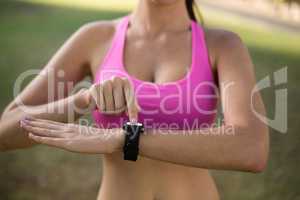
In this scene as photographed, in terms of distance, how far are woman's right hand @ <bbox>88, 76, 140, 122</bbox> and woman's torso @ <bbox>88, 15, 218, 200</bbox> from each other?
2.4 inches

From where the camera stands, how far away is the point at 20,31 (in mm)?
2533

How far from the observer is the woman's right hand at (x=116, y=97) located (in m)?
0.75

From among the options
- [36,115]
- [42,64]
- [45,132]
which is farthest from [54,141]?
[42,64]

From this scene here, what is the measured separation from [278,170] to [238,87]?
1068 mm

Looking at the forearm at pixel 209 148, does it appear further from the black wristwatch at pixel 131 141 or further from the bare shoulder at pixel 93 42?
the bare shoulder at pixel 93 42

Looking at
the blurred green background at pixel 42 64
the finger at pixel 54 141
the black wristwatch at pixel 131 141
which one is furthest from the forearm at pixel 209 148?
the blurred green background at pixel 42 64

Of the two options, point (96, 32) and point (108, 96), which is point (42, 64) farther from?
point (108, 96)

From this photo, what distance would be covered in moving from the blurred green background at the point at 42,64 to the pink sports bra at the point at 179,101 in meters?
0.97

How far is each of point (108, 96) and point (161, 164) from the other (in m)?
0.18

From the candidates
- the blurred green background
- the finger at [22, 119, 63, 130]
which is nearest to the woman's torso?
the finger at [22, 119, 63, 130]

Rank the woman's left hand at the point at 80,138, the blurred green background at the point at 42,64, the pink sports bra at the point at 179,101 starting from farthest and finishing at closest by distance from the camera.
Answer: the blurred green background at the point at 42,64 < the pink sports bra at the point at 179,101 < the woman's left hand at the point at 80,138

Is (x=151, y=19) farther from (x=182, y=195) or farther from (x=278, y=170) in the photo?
(x=278, y=170)

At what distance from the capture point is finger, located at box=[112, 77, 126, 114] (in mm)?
745

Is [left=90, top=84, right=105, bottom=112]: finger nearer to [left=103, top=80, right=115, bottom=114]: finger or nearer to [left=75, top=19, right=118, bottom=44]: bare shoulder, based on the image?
[left=103, top=80, right=115, bottom=114]: finger
